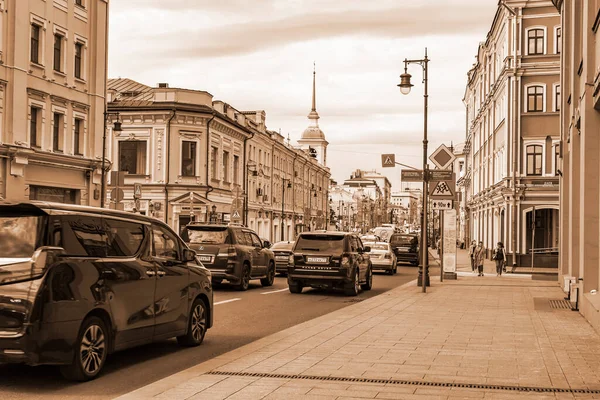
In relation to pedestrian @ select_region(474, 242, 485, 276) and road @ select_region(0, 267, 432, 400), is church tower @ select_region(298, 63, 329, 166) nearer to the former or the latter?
pedestrian @ select_region(474, 242, 485, 276)

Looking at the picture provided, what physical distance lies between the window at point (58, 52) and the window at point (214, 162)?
71.5ft

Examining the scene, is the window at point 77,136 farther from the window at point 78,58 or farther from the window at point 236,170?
the window at point 236,170

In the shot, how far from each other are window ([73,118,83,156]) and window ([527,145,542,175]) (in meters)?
24.3

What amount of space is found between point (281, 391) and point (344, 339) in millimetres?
3953

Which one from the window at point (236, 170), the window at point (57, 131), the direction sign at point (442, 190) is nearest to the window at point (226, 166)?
the window at point (236, 170)

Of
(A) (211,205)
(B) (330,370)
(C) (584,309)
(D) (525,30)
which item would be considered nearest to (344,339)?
(B) (330,370)

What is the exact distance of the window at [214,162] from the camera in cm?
5578

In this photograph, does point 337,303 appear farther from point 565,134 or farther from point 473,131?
point 473,131

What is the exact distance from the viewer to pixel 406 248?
4734cm

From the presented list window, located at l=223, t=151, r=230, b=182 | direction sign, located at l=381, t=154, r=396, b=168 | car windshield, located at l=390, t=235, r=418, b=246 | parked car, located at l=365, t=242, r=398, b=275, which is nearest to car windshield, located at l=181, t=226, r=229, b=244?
direction sign, located at l=381, t=154, r=396, b=168

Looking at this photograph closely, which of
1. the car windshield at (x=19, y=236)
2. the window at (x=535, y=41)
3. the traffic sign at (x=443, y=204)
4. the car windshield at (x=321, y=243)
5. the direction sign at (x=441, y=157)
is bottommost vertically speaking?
the car windshield at (x=321, y=243)

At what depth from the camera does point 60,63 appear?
1344 inches

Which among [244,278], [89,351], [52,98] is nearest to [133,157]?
[52,98]

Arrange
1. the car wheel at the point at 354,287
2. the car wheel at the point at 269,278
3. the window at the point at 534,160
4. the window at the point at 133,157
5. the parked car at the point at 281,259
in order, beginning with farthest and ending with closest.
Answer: the window at the point at 133,157
the window at the point at 534,160
the parked car at the point at 281,259
the car wheel at the point at 269,278
the car wheel at the point at 354,287
